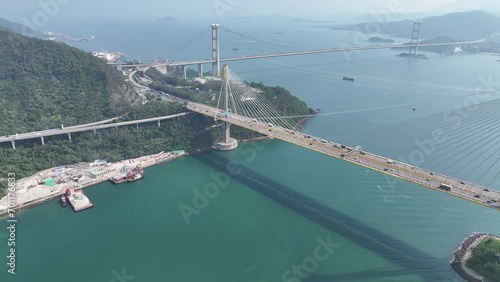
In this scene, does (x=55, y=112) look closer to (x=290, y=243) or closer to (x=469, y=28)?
(x=290, y=243)

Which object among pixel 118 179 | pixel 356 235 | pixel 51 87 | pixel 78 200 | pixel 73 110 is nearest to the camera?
→ pixel 356 235

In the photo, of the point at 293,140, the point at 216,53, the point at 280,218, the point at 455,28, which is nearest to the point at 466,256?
the point at 280,218

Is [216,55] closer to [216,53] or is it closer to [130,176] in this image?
[216,53]

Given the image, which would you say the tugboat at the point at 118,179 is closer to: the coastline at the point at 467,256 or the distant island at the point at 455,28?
the coastline at the point at 467,256

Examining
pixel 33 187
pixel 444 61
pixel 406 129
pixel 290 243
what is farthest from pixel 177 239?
pixel 444 61

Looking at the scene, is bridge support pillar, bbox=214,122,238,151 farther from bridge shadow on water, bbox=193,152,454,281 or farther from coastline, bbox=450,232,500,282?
coastline, bbox=450,232,500,282
